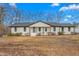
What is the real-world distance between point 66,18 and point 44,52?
1.73 ft

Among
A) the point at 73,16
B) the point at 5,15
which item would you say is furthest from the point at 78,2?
the point at 5,15

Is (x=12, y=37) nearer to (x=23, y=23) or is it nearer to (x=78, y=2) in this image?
(x=23, y=23)

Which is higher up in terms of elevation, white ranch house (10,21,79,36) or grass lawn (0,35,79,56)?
white ranch house (10,21,79,36)

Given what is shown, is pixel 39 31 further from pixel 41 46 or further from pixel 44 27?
pixel 41 46

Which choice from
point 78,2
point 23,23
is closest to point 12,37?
point 23,23

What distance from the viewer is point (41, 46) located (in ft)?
39.7

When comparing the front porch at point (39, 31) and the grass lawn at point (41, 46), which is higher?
the front porch at point (39, 31)

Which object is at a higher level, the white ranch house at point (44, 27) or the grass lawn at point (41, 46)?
the white ranch house at point (44, 27)

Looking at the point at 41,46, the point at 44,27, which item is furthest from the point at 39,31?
the point at 41,46

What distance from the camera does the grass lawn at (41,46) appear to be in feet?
39.7

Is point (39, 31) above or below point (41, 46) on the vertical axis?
above

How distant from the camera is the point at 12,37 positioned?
1213 cm

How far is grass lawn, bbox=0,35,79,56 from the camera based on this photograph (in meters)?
12.1

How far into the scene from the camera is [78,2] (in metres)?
12.1
